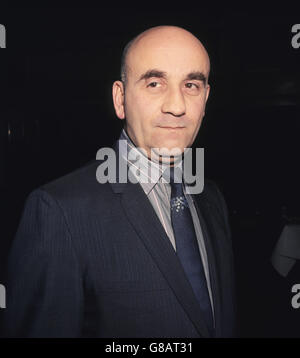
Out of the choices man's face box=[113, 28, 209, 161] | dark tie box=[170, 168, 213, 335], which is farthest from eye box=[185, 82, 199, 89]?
dark tie box=[170, 168, 213, 335]

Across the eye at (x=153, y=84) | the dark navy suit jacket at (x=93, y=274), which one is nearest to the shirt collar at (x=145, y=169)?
the dark navy suit jacket at (x=93, y=274)

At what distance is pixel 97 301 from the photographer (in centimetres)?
101

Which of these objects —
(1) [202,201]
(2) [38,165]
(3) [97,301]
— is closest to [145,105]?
(1) [202,201]

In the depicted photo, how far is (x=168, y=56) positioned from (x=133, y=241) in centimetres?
62

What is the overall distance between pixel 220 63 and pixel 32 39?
2.78m

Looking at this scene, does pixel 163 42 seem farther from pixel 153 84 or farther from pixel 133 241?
pixel 133 241

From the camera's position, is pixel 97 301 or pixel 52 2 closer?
pixel 97 301

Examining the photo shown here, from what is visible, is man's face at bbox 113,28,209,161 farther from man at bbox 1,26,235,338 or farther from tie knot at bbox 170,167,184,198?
tie knot at bbox 170,167,184,198

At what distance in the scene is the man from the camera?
98 cm

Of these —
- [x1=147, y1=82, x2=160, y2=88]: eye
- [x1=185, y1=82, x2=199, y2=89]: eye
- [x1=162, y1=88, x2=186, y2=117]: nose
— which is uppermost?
[x1=185, y1=82, x2=199, y2=89]: eye

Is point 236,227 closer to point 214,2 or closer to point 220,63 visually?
point 220,63

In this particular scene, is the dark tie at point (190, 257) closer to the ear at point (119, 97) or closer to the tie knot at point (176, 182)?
the tie knot at point (176, 182)

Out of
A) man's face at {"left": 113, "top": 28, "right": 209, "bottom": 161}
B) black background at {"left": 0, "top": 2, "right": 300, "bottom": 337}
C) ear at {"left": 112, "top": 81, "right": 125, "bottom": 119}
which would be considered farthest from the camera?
black background at {"left": 0, "top": 2, "right": 300, "bottom": 337}

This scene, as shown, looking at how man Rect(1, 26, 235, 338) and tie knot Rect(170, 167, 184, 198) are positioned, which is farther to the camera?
tie knot Rect(170, 167, 184, 198)
